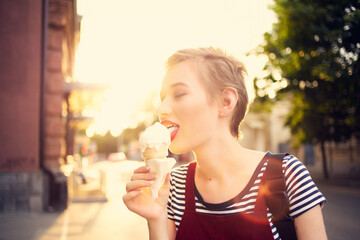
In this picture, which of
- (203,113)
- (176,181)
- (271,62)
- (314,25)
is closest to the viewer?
(203,113)

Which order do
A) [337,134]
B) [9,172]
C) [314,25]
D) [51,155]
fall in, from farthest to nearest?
[337,134], [314,25], [51,155], [9,172]

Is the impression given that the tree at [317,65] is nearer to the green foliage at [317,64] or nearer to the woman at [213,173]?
the green foliage at [317,64]

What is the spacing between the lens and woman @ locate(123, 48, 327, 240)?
5.23 feet

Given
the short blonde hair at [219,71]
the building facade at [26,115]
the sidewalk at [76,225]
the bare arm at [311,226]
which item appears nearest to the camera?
the bare arm at [311,226]

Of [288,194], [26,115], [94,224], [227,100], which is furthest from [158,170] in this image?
[26,115]

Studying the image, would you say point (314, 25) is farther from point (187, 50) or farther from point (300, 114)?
point (187, 50)

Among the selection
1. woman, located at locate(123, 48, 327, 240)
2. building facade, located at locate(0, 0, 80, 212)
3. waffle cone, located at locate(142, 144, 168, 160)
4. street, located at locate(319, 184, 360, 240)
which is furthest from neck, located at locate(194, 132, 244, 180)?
building facade, located at locate(0, 0, 80, 212)

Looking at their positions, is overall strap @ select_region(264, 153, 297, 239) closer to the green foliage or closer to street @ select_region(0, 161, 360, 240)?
street @ select_region(0, 161, 360, 240)

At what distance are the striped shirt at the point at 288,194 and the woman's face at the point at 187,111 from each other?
35 centimetres

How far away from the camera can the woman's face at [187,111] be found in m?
1.71

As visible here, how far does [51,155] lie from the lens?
10.2 meters

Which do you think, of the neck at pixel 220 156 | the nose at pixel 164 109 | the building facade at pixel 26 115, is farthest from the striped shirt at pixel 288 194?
the building facade at pixel 26 115

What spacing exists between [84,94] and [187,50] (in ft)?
38.8

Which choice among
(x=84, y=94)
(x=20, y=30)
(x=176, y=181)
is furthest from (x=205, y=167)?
(x=84, y=94)
